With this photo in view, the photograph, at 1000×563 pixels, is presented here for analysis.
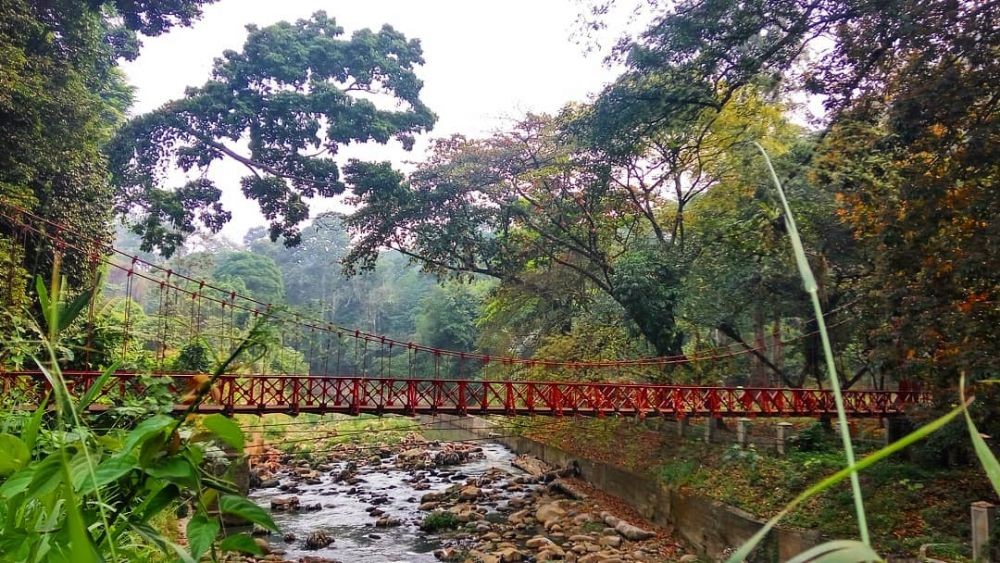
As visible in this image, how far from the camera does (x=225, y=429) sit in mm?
477

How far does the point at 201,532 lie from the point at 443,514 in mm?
9630

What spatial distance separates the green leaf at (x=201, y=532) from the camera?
→ 1.45ft

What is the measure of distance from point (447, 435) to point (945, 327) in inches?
640

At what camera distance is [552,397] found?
895 centimetres

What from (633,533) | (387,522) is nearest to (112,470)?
(633,533)

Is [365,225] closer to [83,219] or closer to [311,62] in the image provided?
[311,62]

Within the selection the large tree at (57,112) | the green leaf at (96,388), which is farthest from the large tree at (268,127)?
the green leaf at (96,388)

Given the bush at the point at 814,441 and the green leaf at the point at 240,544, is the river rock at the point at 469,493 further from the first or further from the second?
the green leaf at the point at 240,544

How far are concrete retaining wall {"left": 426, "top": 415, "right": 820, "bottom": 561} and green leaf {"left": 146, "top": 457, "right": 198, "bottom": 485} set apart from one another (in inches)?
240

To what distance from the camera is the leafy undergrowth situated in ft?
16.9

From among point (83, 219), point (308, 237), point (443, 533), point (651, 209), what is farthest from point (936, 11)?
point (308, 237)

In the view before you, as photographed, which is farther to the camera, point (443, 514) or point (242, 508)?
point (443, 514)

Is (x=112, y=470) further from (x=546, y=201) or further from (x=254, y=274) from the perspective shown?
(x=254, y=274)

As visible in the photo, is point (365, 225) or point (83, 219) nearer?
point (83, 219)
